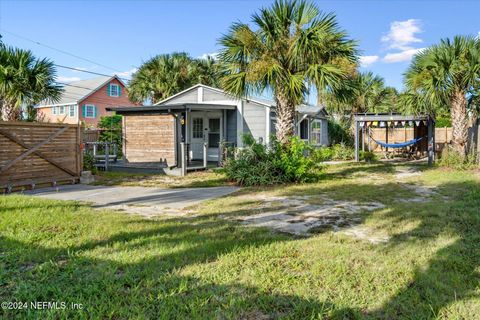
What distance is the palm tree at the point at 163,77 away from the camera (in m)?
22.2

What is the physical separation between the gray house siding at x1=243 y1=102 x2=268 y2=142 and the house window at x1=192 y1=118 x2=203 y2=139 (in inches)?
80.9

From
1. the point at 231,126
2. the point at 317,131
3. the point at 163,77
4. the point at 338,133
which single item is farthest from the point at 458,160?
the point at 163,77

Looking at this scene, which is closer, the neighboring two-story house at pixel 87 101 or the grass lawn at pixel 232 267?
the grass lawn at pixel 232 267

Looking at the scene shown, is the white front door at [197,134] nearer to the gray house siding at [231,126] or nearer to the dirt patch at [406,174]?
the gray house siding at [231,126]

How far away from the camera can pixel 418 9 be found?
14648 millimetres

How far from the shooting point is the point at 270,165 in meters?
9.51

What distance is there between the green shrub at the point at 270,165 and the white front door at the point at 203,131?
5625 mm

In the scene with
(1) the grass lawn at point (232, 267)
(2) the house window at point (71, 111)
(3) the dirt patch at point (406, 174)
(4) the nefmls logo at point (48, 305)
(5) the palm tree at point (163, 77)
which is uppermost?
(5) the palm tree at point (163, 77)

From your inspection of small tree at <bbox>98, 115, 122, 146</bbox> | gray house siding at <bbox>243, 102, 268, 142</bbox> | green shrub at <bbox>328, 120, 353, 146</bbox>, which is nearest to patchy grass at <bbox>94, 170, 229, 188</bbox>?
gray house siding at <bbox>243, 102, 268, 142</bbox>

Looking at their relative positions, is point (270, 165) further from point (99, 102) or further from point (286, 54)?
point (99, 102)

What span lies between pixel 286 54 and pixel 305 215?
5.56 m

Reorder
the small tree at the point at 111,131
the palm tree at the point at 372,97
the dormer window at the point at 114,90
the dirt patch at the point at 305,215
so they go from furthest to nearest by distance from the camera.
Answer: the dormer window at the point at 114,90 < the palm tree at the point at 372,97 < the small tree at the point at 111,131 < the dirt patch at the point at 305,215

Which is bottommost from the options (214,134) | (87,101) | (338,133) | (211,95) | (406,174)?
(406,174)

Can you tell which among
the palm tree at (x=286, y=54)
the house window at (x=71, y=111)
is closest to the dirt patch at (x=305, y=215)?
the palm tree at (x=286, y=54)
